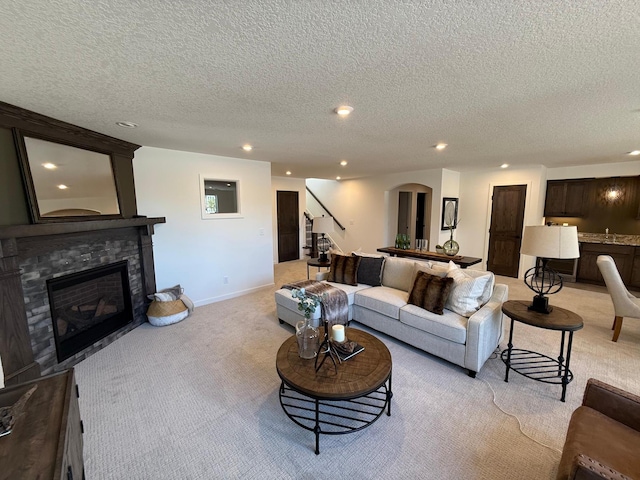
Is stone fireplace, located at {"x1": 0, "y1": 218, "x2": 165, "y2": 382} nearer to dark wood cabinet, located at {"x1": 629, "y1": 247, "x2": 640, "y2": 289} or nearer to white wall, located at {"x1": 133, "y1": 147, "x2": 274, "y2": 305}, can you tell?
white wall, located at {"x1": 133, "y1": 147, "x2": 274, "y2": 305}

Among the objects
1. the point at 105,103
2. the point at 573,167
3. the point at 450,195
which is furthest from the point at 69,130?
the point at 573,167

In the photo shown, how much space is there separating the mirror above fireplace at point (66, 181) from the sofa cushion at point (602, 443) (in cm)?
419

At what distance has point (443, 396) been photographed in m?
2.29

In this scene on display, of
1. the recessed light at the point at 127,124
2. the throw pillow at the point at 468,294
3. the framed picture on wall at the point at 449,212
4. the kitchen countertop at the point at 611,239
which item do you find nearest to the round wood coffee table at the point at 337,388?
the throw pillow at the point at 468,294

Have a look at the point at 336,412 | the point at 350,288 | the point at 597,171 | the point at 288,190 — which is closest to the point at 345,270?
the point at 350,288

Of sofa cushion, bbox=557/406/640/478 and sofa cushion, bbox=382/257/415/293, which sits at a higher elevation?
sofa cushion, bbox=382/257/415/293

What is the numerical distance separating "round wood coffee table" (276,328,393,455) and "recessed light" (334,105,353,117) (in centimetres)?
198

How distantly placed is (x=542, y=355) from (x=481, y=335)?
3.17ft

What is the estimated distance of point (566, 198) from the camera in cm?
566

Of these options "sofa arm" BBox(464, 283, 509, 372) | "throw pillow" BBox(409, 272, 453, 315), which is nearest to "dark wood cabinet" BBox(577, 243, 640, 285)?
"sofa arm" BBox(464, 283, 509, 372)

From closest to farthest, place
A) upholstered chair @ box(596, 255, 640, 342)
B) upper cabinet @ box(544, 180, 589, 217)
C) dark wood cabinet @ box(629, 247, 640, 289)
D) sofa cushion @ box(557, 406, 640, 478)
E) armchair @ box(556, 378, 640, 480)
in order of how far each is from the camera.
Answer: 1. armchair @ box(556, 378, 640, 480)
2. sofa cushion @ box(557, 406, 640, 478)
3. upholstered chair @ box(596, 255, 640, 342)
4. dark wood cabinet @ box(629, 247, 640, 289)
5. upper cabinet @ box(544, 180, 589, 217)

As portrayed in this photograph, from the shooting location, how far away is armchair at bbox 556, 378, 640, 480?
1075 millimetres

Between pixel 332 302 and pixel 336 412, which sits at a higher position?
pixel 332 302

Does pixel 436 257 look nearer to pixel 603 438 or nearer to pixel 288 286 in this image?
pixel 288 286
